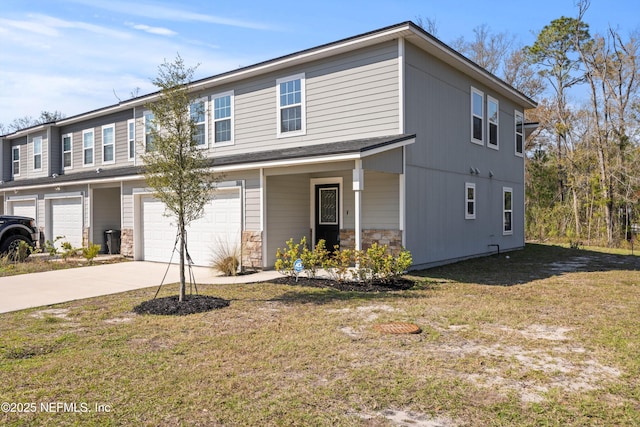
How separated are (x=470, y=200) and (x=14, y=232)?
13.8 metres

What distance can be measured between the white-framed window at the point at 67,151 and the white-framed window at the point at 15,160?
4.42 metres

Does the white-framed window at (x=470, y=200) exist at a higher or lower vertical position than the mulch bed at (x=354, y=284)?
higher

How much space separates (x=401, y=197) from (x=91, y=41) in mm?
8548

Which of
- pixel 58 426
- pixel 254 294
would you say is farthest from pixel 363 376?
pixel 254 294

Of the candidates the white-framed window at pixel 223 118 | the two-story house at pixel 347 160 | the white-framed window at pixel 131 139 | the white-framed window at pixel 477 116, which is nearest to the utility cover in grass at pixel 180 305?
the two-story house at pixel 347 160

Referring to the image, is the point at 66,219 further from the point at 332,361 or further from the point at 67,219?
the point at 332,361

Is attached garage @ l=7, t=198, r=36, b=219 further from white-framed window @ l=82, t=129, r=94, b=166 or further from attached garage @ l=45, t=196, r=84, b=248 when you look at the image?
white-framed window @ l=82, t=129, r=94, b=166

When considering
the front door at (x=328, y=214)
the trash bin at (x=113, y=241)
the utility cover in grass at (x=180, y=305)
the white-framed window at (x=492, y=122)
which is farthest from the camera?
the trash bin at (x=113, y=241)

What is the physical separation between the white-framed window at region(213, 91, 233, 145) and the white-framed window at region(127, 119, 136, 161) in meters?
4.21

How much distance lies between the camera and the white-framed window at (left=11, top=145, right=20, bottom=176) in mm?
23109

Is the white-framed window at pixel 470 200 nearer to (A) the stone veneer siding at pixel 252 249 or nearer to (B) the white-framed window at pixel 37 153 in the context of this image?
(A) the stone veneer siding at pixel 252 249

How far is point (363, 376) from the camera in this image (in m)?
4.35

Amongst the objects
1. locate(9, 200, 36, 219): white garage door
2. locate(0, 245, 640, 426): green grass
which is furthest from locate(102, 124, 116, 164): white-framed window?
locate(0, 245, 640, 426): green grass

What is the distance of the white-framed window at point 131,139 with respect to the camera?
16938mm
